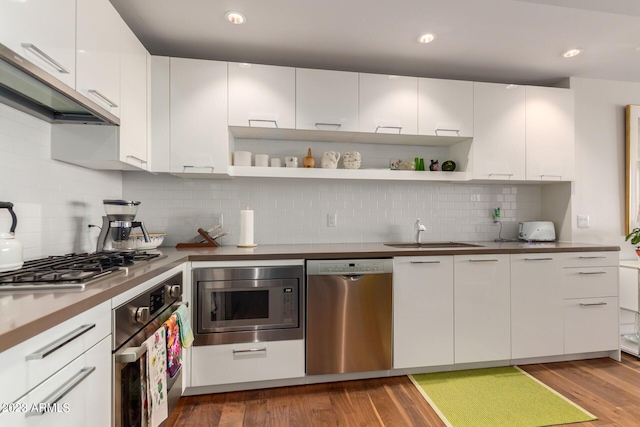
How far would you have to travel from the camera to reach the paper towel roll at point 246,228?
246cm

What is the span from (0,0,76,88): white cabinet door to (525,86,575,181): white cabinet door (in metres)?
3.20

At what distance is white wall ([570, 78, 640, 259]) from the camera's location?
9.89ft

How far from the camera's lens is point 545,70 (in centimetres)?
282

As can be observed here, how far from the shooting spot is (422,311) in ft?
7.52

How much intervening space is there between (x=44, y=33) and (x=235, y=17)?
1.12 metres

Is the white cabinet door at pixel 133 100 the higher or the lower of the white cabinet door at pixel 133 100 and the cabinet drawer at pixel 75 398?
the higher

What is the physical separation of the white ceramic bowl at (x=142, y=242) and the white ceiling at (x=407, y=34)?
4.70 feet

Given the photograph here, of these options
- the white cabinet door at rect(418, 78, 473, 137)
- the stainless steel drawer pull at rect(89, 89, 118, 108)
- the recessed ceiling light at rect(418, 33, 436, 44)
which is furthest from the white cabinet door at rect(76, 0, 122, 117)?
the white cabinet door at rect(418, 78, 473, 137)

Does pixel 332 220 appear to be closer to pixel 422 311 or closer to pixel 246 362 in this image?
pixel 422 311

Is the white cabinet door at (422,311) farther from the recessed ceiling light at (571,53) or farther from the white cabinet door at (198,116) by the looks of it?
the recessed ceiling light at (571,53)

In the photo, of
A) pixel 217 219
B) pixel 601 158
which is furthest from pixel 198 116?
pixel 601 158

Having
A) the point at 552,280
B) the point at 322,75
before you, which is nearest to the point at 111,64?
the point at 322,75

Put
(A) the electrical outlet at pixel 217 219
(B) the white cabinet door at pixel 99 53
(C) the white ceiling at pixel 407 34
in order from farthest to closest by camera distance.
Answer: (A) the electrical outlet at pixel 217 219, (C) the white ceiling at pixel 407 34, (B) the white cabinet door at pixel 99 53

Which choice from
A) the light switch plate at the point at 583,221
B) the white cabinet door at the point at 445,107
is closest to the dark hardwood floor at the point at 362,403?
the light switch plate at the point at 583,221
